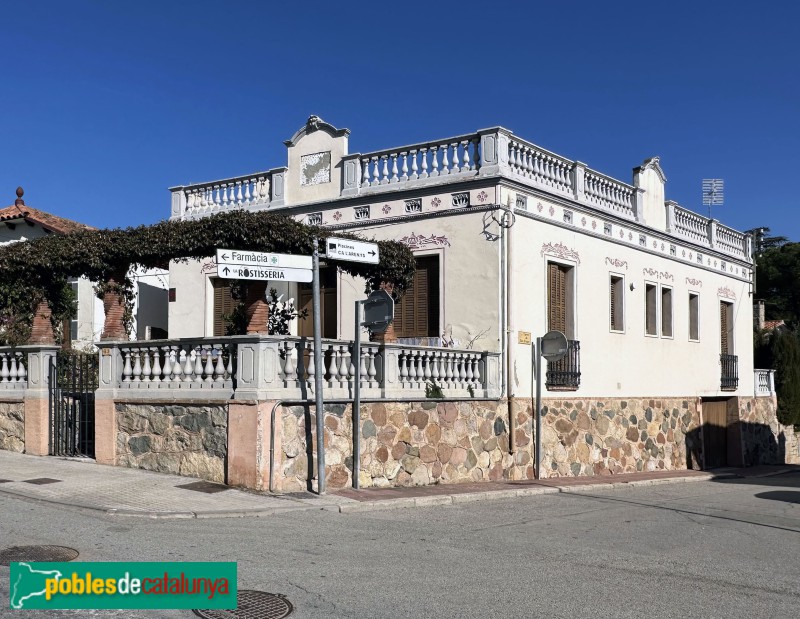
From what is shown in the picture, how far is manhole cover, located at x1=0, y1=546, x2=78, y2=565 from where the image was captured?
758 centimetres

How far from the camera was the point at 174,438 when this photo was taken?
1315 centimetres

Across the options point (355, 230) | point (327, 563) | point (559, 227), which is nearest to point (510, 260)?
point (559, 227)

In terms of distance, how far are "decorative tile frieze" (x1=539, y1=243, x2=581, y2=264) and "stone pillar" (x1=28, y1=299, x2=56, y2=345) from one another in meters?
9.63

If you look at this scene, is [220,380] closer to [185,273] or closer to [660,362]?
[185,273]

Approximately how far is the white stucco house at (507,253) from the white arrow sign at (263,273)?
5926mm

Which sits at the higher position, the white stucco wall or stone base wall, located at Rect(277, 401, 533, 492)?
the white stucco wall

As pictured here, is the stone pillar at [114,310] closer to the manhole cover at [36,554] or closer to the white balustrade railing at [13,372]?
the white balustrade railing at [13,372]

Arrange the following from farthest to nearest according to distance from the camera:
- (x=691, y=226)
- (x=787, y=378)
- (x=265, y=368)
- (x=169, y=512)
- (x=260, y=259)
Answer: (x=787, y=378) → (x=691, y=226) → (x=265, y=368) → (x=260, y=259) → (x=169, y=512)

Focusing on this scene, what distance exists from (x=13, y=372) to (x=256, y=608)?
11.0 m

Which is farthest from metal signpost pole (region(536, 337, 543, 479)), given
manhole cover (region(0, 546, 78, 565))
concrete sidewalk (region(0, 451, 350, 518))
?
manhole cover (region(0, 546, 78, 565))

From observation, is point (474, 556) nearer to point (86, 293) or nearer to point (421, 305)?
point (421, 305)

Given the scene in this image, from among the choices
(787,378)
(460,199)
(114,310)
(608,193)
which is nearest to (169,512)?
(114,310)

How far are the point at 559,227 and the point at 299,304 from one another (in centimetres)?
601

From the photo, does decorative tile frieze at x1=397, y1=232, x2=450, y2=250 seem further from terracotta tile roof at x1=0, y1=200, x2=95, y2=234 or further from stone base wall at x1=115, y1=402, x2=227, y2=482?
terracotta tile roof at x1=0, y1=200, x2=95, y2=234
